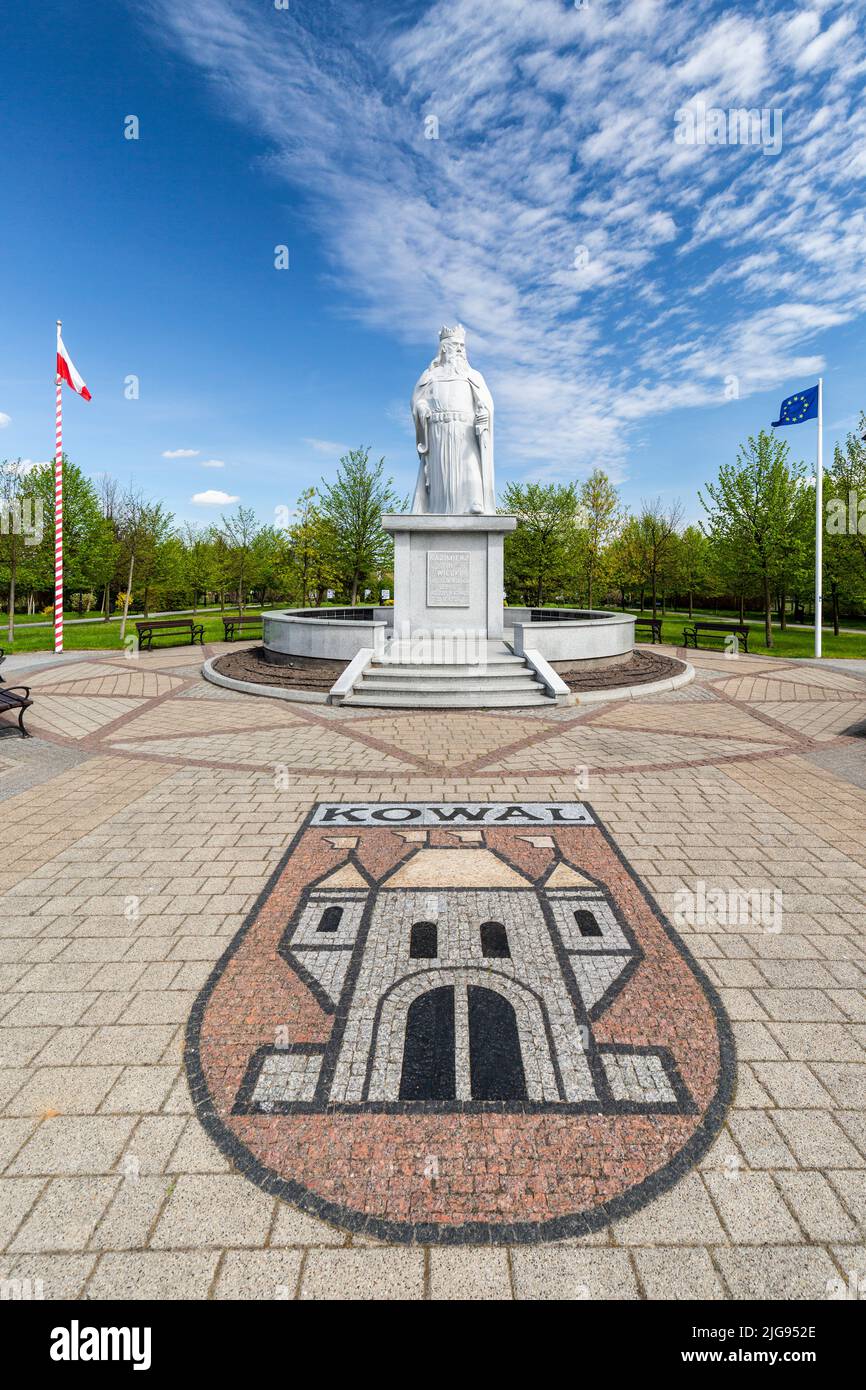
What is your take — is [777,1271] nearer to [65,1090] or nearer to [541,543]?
[65,1090]

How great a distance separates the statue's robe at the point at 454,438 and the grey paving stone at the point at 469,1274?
15.7 m

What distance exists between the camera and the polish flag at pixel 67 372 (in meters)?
20.0

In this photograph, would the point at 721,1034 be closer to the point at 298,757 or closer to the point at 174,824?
the point at 174,824

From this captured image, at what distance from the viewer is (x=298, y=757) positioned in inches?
362

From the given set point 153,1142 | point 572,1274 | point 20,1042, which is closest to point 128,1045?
point 20,1042

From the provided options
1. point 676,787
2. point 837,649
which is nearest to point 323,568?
point 837,649

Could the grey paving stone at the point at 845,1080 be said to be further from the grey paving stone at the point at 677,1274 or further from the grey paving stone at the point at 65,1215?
the grey paving stone at the point at 65,1215

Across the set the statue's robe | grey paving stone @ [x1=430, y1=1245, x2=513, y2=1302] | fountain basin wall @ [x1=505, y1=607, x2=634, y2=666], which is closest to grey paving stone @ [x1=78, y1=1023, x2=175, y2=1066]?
grey paving stone @ [x1=430, y1=1245, x2=513, y2=1302]

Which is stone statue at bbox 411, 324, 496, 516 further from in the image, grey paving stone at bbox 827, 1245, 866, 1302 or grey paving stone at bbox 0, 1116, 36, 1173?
grey paving stone at bbox 827, 1245, 866, 1302

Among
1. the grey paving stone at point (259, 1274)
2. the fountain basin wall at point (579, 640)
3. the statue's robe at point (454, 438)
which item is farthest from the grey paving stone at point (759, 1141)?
the statue's robe at point (454, 438)

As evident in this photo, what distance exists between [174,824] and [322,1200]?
4.60 meters
